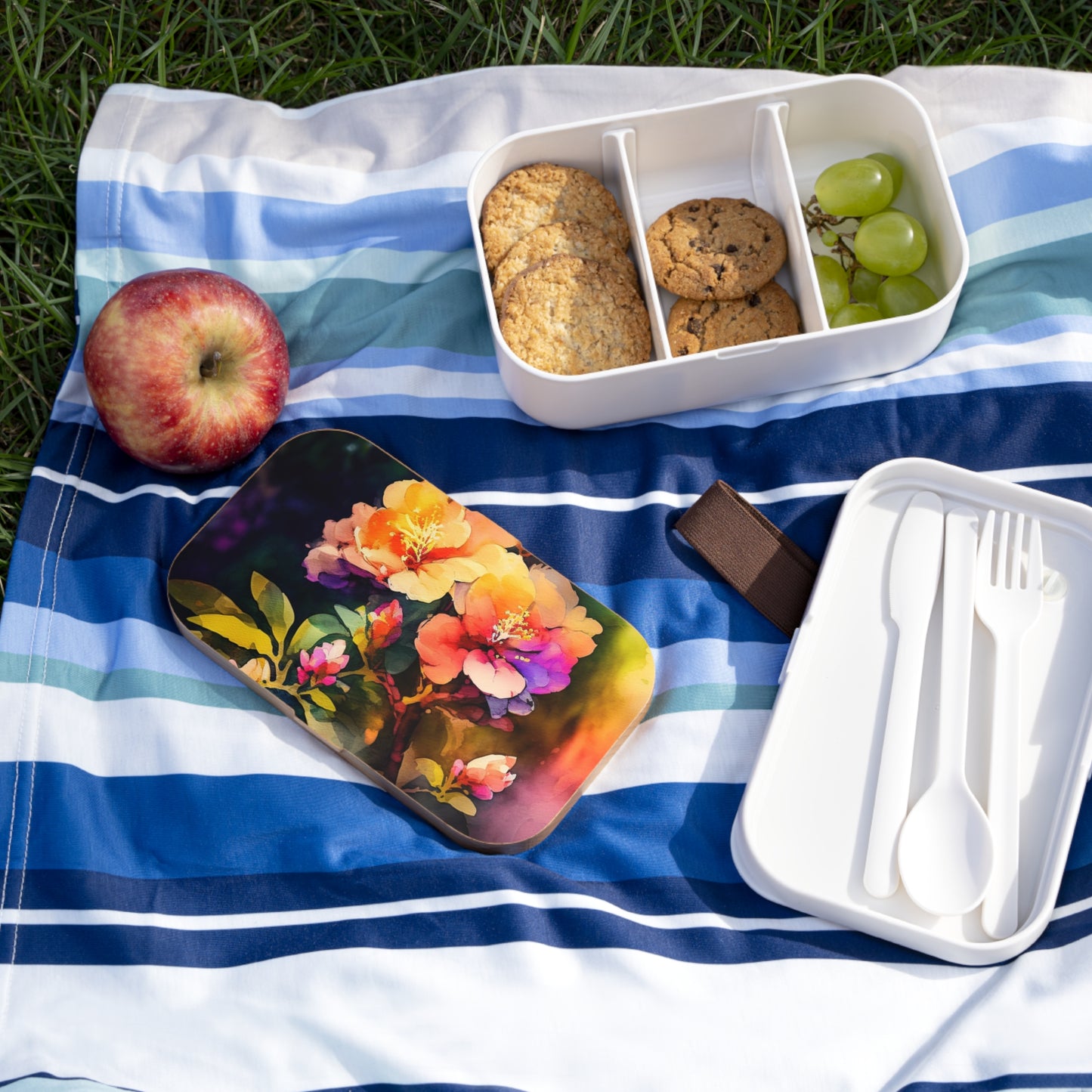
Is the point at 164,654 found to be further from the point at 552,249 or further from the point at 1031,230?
the point at 1031,230

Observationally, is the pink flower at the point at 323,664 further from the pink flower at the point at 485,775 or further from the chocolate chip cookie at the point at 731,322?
the chocolate chip cookie at the point at 731,322

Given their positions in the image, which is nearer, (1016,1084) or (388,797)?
(1016,1084)

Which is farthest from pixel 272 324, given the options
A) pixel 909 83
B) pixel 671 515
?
pixel 909 83

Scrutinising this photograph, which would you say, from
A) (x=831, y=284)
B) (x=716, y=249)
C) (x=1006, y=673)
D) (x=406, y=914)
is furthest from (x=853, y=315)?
(x=406, y=914)

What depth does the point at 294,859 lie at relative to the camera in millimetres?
912

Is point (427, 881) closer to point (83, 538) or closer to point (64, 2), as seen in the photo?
point (83, 538)

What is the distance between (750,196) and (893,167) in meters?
0.14

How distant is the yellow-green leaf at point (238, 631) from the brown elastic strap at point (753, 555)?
39 centimetres

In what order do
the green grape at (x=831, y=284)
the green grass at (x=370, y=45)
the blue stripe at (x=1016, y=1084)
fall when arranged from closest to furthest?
1. the blue stripe at (x=1016, y=1084)
2. the green grape at (x=831, y=284)
3. the green grass at (x=370, y=45)

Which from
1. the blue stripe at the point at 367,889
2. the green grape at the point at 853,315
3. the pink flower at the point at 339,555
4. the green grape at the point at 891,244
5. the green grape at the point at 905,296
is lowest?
the blue stripe at the point at 367,889

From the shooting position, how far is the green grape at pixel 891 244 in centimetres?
95

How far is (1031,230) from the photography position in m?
1.02

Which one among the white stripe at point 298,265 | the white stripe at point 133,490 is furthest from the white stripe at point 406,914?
the white stripe at point 298,265

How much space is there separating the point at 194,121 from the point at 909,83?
0.73m
